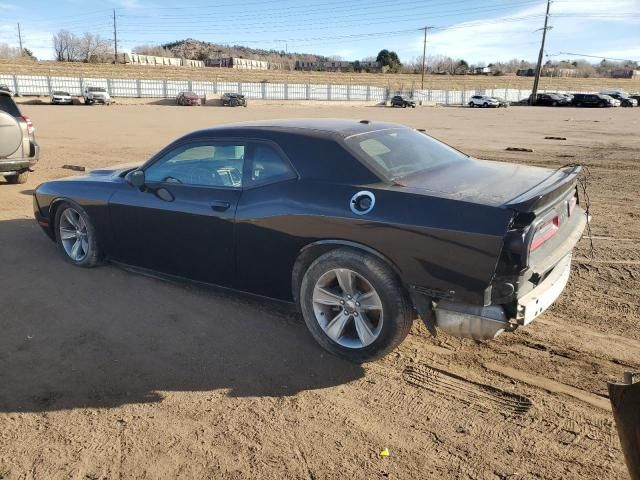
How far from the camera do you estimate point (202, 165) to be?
14.4 ft

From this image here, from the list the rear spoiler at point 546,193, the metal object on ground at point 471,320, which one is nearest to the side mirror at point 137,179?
the metal object on ground at point 471,320

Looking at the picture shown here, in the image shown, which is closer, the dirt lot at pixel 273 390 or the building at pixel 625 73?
the dirt lot at pixel 273 390

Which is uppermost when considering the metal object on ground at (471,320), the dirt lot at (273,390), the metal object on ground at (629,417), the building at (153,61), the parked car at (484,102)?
the building at (153,61)

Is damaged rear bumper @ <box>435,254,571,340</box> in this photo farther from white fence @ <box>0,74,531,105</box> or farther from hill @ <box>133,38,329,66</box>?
hill @ <box>133,38,329,66</box>

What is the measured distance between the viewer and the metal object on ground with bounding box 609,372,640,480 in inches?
66.6

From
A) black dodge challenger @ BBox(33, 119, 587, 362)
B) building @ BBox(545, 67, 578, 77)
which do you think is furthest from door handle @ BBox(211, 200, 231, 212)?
building @ BBox(545, 67, 578, 77)

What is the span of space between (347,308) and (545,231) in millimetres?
1343

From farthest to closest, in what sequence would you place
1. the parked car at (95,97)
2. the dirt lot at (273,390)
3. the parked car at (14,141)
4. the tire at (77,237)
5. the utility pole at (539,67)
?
the utility pole at (539,67), the parked car at (95,97), the parked car at (14,141), the tire at (77,237), the dirt lot at (273,390)

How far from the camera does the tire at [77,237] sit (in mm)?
5164

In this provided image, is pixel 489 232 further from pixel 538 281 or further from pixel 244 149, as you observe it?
pixel 244 149

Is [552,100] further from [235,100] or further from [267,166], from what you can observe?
[267,166]

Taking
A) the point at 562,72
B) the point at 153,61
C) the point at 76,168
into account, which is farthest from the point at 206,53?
the point at 76,168

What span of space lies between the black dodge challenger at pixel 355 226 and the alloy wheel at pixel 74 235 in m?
0.51

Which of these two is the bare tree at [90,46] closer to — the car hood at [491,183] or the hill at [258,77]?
the hill at [258,77]
